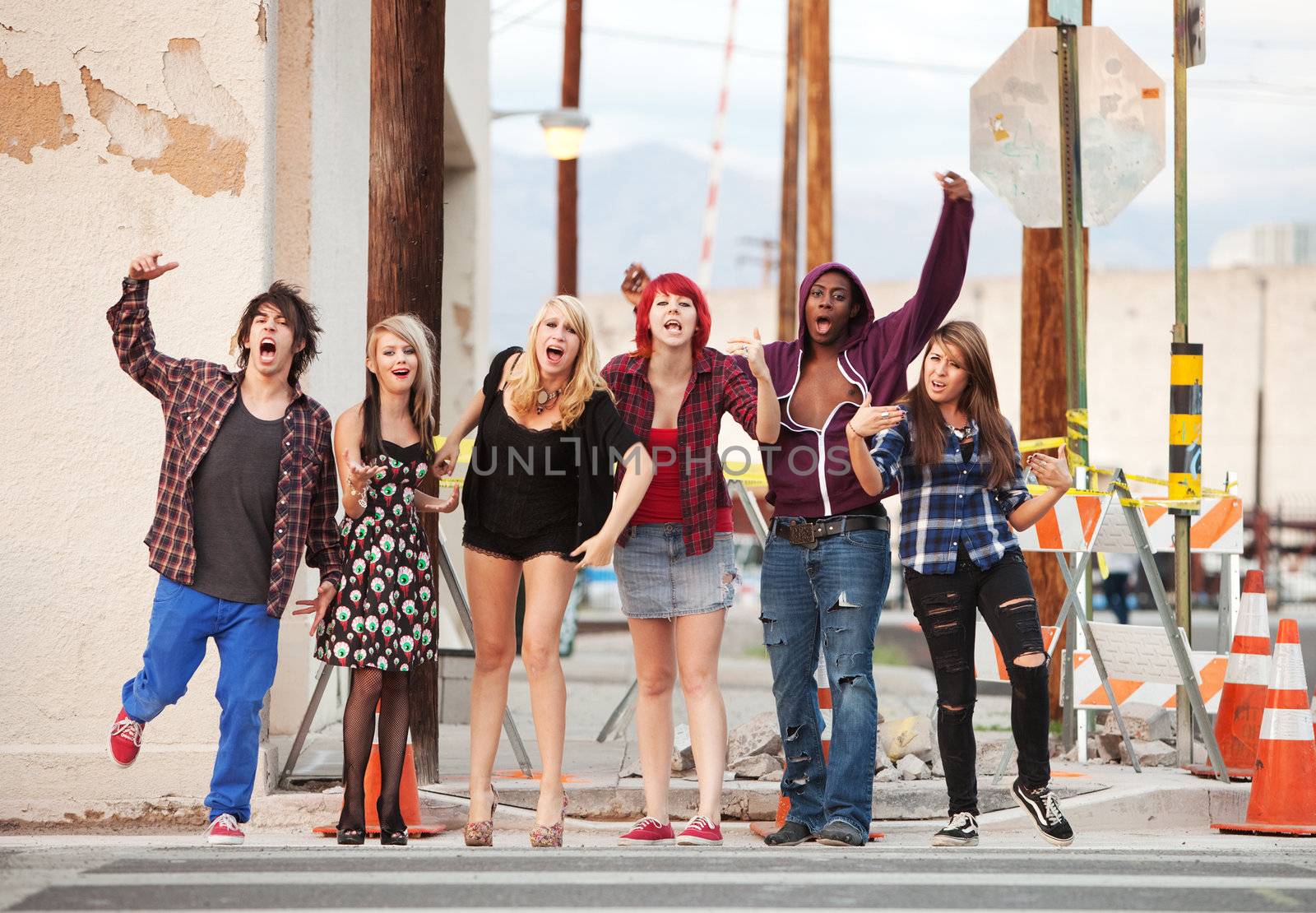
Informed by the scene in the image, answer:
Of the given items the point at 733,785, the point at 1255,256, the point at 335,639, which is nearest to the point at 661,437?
the point at 335,639

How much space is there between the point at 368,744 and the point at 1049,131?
14.9ft

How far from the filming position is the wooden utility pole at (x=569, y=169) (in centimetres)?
1911

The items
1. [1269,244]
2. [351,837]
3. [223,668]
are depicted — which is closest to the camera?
[351,837]

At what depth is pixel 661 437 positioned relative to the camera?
563cm

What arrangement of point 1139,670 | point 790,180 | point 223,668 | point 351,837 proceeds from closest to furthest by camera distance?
point 351,837 < point 223,668 < point 1139,670 < point 790,180

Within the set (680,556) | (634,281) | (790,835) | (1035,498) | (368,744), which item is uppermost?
(634,281)

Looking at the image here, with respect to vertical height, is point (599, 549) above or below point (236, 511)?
below

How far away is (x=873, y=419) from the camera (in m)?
5.30

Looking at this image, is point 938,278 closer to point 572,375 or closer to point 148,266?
point 572,375

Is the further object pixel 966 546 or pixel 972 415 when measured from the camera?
pixel 972 415

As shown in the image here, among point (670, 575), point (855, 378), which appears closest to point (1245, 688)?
point (855, 378)

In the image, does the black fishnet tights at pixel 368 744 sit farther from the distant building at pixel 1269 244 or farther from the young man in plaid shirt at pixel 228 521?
the distant building at pixel 1269 244

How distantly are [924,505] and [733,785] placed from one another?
1.63 metres

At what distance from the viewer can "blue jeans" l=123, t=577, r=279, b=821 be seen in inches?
212
